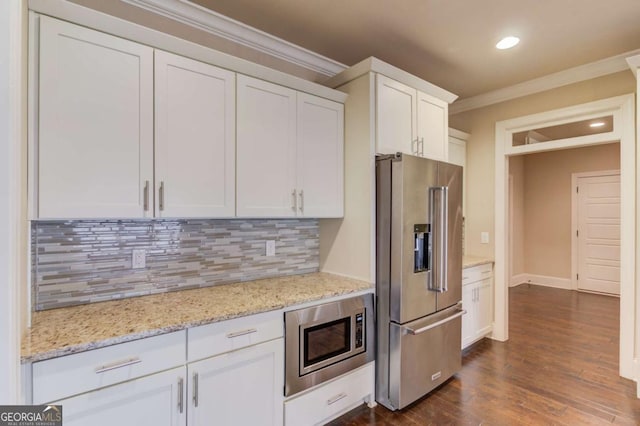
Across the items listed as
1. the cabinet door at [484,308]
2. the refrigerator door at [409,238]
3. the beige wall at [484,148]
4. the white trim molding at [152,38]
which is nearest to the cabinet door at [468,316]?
the cabinet door at [484,308]

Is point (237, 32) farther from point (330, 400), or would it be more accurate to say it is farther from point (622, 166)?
point (622, 166)

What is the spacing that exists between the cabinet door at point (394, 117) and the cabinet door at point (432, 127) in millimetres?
97

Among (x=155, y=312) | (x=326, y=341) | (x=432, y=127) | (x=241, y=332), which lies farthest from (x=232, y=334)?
(x=432, y=127)

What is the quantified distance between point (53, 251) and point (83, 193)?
42cm

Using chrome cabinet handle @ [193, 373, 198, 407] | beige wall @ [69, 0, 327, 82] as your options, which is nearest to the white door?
beige wall @ [69, 0, 327, 82]

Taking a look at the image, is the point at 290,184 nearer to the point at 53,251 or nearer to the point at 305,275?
the point at 305,275

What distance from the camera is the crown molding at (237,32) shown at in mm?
2098

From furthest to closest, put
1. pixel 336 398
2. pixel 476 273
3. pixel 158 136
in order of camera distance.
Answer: pixel 476 273
pixel 336 398
pixel 158 136

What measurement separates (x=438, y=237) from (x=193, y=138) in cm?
184

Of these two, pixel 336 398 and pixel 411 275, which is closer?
pixel 336 398

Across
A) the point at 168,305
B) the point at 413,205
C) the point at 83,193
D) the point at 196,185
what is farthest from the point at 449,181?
the point at 83,193

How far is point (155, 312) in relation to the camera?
1.64m

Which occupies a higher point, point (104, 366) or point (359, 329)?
point (104, 366)

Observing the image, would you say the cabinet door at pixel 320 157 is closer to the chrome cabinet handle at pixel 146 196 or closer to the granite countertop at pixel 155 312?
the granite countertop at pixel 155 312
